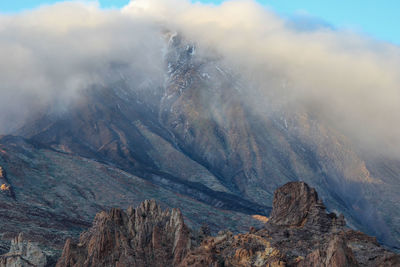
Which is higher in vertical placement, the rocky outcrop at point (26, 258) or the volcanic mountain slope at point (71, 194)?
the volcanic mountain slope at point (71, 194)

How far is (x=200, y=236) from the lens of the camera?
221 ft

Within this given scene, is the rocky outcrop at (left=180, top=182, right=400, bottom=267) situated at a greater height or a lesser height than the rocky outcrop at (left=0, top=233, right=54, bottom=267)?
greater

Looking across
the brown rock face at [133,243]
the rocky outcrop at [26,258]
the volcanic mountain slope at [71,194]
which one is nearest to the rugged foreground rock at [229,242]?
the brown rock face at [133,243]

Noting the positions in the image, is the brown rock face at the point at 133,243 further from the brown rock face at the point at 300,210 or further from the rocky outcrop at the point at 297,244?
the brown rock face at the point at 300,210

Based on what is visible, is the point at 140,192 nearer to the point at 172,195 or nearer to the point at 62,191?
the point at 172,195

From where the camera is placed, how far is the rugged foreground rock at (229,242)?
49.1 metres

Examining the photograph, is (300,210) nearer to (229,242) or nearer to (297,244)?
(297,244)

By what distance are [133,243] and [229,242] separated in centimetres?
1090

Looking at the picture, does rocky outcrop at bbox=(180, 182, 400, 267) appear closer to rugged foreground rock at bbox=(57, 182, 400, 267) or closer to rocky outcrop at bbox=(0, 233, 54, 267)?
rugged foreground rock at bbox=(57, 182, 400, 267)

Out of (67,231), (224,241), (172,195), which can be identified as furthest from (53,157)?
(224,241)

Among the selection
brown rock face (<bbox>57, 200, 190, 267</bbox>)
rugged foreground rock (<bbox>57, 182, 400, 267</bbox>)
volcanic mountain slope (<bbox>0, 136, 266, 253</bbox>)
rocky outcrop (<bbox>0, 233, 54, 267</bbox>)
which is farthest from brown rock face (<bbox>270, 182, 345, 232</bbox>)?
volcanic mountain slope (<bbox>0, 136, 266, 253</bbox>)

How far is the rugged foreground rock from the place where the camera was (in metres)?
49.1

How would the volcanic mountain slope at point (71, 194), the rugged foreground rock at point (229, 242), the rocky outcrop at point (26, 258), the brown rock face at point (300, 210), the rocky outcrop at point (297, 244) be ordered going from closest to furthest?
the rocky outcrop at point (297, 244)
the rugged foreground rock at point (229, 242)
the brown rock face at point (300, 210)
the rocky outcrop at point (26, 258)
the volcanic mountain slope at point (71, 194)

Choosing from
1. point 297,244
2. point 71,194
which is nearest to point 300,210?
point 297,244
